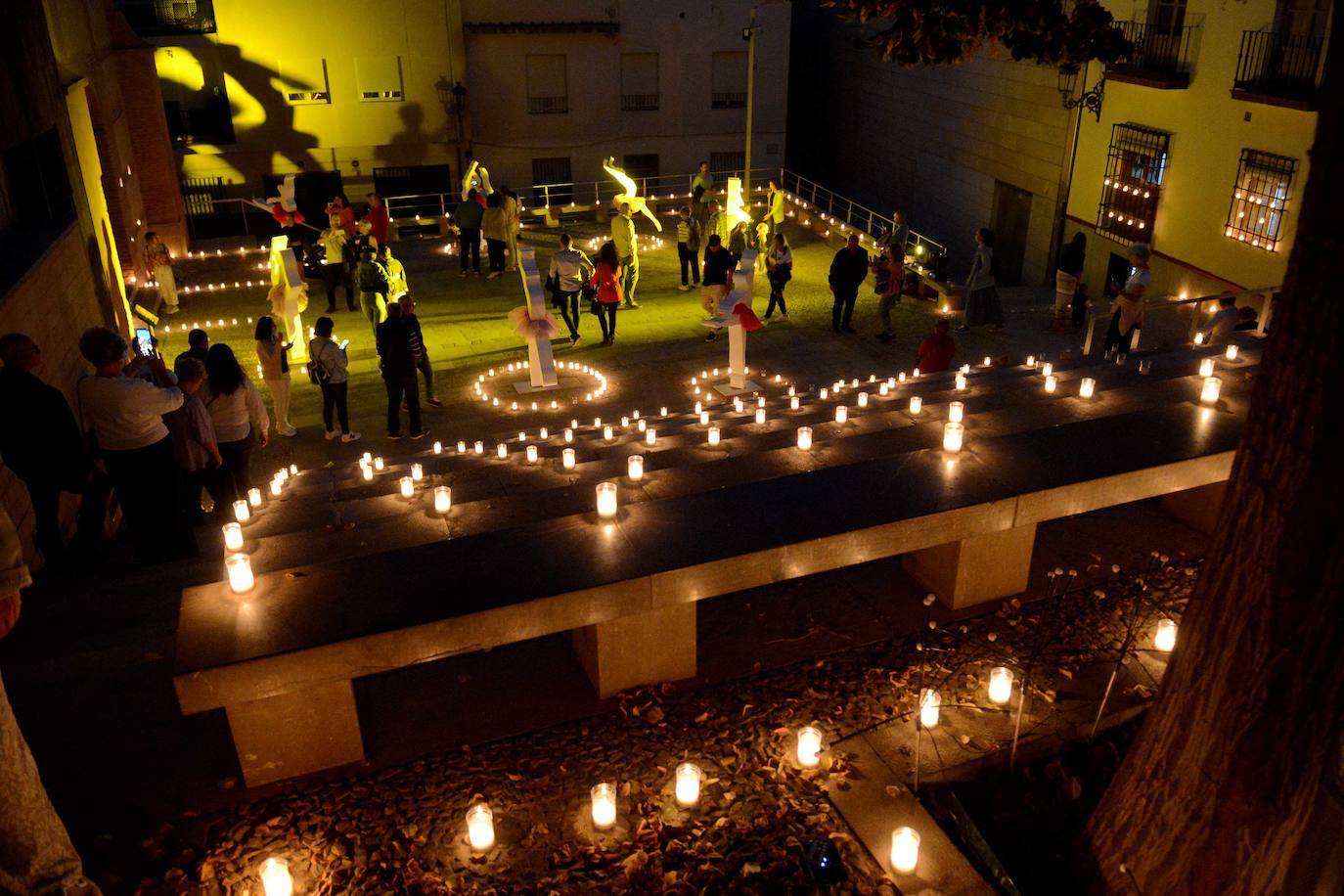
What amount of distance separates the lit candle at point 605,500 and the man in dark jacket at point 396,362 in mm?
5380

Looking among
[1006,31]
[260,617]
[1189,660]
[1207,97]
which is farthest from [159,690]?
[1207,97]

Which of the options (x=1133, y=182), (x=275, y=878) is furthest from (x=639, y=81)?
(x=275, y=878)

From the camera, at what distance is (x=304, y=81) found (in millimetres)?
26562

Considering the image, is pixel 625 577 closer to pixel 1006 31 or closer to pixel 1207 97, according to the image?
pixel 1006 31

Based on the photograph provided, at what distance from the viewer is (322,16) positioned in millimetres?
25938

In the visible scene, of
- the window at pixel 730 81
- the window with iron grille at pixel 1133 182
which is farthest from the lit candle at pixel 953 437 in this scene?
the window at pixel 730 81

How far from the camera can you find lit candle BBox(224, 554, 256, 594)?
5703 millimetres

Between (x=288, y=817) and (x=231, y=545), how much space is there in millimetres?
1937

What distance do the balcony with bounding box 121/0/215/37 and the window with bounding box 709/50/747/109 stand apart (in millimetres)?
13783

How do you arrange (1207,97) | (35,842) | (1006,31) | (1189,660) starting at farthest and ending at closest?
(1207,97) < (1006,31) < (1189,660) < (35,842)

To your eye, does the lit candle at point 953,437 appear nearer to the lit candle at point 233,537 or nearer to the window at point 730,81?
the lit candle at point 233,537

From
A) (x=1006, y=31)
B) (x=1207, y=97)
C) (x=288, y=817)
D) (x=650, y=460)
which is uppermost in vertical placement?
(x=1006, y=31)

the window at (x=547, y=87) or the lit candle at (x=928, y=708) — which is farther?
the window at (x=547, y=87)

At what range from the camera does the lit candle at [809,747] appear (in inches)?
226
